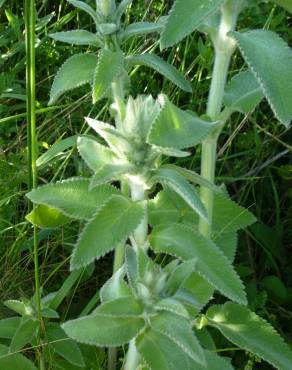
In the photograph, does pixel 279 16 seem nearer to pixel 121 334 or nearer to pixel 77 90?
pixel 77 90

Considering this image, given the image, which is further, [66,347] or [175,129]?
[66,347]

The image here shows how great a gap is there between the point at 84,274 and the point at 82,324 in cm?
66

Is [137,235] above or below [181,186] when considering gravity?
below

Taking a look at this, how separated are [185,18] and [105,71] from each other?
0.94ft

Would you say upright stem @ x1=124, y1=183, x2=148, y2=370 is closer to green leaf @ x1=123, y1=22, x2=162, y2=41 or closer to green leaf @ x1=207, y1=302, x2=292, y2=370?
green leaf @ x1=207, y1=302, x2=292, y2=370

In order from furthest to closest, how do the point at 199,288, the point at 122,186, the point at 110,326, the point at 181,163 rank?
the point at 181,163 → the point at 199,288 → the point at 122,186 → the point at 110,326

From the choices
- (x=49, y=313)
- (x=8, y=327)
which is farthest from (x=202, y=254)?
(x=8, y=327)

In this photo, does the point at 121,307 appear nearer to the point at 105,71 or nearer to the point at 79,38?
the point at 105,71

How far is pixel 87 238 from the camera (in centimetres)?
112

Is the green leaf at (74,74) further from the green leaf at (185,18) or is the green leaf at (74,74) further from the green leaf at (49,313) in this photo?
the green leaf at (49,313)

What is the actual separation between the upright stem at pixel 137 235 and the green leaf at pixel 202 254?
6 cm

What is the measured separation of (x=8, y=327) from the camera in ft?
5.14

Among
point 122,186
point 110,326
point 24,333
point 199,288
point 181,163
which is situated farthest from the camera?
point 181,163

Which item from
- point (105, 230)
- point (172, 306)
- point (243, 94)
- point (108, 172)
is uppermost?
point (243, 94)
